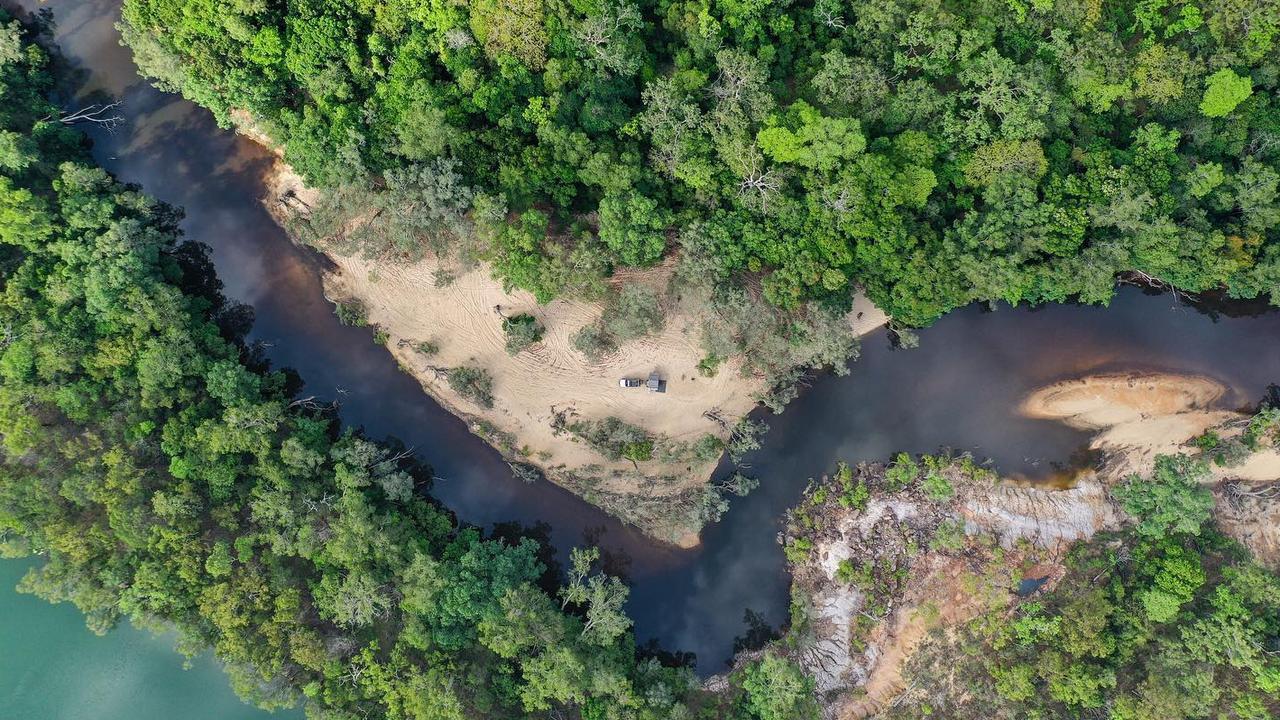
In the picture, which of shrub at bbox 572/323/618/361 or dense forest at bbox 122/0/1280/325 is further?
shrub at bbox 572/323/618/361

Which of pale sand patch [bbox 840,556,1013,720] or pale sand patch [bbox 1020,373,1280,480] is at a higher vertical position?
pale sand patch [bbox 1020,373,1280,480]

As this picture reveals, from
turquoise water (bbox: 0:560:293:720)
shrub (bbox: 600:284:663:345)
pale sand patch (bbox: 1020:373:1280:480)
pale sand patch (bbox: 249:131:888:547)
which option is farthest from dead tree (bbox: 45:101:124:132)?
pale sand patch (bbox: 1020:373:1280:480)

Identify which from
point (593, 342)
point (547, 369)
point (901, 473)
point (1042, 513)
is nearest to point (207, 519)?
point (547, 369)

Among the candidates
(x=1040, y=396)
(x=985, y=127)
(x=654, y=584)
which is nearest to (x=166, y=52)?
(x=654, y=584)

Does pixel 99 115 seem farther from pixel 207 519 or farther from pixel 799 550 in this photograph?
pixel 799 550

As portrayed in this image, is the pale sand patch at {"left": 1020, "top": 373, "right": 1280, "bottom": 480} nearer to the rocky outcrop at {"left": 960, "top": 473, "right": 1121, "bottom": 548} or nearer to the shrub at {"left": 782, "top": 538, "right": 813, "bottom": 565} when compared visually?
the rocky outcrop at {"left": 960, "top": 473, "right": 1121, "bottom": 548}

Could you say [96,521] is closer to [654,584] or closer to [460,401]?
[460,401]

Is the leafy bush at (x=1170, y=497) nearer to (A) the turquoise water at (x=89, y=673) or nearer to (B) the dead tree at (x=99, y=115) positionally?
(A) the turquoise water at (x=89, y=673)
